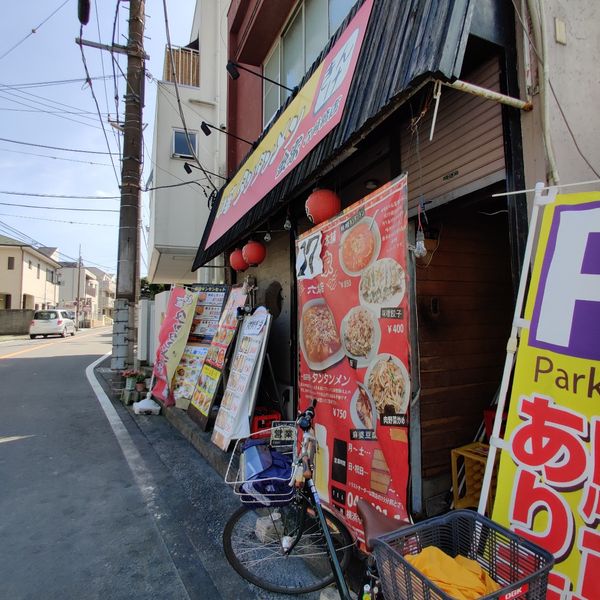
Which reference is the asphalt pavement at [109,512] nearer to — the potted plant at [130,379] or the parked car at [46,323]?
the potted plant at [130,379]

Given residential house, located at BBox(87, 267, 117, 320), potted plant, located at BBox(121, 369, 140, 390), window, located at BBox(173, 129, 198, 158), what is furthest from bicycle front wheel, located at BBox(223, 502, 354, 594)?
residential house, located at BBox(87, 267, 117, 320)

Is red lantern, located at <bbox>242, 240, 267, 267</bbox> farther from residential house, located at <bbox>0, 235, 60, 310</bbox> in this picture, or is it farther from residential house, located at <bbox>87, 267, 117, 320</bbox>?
residential house, located at <bbox>87, 267, 117, 320</bbox>

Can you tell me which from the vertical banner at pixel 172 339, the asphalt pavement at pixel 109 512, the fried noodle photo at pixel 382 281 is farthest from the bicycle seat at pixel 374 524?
the vertical banner at pixel 172 339

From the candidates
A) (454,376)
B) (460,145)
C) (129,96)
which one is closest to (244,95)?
(129,96)

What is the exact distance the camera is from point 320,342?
396 cm

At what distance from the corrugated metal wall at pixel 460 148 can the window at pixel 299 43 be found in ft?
10.2

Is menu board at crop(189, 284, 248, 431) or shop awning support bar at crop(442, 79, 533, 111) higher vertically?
shop awning support bar at crop(442, 79, 533, 111)

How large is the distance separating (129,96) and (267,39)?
408 cm

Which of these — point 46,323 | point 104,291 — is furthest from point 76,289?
point 46,323

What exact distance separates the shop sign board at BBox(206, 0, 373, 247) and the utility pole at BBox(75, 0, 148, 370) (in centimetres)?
366

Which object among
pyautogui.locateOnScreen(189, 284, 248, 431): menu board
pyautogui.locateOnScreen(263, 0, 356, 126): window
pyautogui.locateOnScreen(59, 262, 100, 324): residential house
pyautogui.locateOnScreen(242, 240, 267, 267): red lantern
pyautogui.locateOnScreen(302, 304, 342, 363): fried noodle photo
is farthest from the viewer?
pyautogui.locateOnScreen(59, 262, 100, 324): residential house

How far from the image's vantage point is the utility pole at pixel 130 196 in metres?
9.64

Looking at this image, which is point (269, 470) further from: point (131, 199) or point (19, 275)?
point (19, 275)

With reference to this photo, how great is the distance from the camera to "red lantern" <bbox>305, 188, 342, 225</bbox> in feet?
14.6
